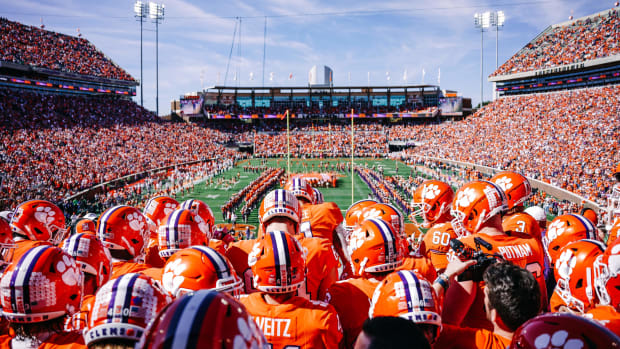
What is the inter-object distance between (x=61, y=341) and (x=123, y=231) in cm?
254

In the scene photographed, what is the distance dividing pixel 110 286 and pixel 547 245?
16.4ft

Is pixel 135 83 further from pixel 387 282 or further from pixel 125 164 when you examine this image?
pixel 387 282

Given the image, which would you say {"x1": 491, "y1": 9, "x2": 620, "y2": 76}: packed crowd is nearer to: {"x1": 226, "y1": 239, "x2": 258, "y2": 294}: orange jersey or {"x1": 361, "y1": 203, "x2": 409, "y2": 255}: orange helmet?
{"x1": 361, "y1": 203, "x2": 409, "y2": 255}: orange helmet

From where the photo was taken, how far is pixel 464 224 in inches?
159

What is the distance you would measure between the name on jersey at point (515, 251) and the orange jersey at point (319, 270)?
1499 mm

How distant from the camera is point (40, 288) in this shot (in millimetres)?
2438

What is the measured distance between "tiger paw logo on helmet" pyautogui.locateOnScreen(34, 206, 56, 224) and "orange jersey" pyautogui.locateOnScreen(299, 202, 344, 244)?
383 centimetres

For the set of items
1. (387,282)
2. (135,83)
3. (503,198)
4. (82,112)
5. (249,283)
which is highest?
(135,83)

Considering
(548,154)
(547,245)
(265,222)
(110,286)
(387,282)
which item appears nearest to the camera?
(110,286)

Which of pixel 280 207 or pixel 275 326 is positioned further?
pixel 280 207

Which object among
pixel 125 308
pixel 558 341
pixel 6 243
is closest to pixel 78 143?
pixel 6 243

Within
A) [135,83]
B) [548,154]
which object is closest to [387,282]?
[548,154]

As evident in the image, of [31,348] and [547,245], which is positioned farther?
[547,245]

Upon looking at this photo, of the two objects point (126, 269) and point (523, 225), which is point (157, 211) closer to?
point (126, 269)
